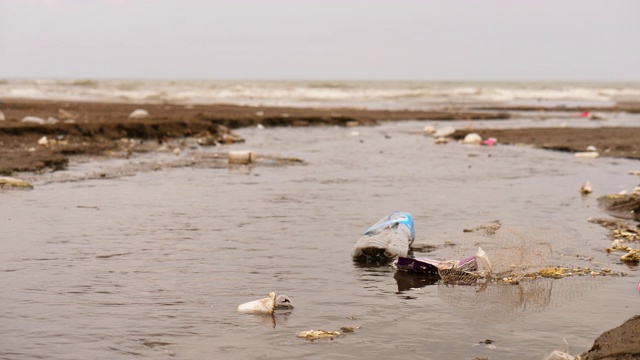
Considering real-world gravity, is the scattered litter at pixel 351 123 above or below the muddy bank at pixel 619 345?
above

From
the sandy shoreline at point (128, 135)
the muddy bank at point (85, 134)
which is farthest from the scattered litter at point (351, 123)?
the muddy bank at point (85, 134)

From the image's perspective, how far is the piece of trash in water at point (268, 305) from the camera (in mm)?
6438

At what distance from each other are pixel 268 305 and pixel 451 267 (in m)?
2.21

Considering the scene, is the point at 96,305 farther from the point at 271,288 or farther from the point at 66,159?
the point at 66,159

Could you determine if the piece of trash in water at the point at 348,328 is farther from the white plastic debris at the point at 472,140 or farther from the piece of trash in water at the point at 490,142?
the white plastic debris at the point at 472,140

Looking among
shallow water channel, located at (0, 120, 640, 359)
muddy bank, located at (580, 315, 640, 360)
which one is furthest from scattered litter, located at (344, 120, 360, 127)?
muddy bank, located at (580, 315, 640, 360)

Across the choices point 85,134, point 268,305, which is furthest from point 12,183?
point 268,305

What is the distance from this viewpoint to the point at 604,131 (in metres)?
26.7

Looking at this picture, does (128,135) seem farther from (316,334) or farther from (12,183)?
(316,334)

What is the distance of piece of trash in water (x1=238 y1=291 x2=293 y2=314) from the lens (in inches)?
253

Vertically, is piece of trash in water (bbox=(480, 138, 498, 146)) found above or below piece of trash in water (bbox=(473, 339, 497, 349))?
above

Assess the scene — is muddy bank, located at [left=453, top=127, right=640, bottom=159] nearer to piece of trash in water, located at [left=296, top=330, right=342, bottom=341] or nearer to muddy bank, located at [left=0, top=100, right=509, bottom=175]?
muddy bank, located at [left=0, top=100, right=509, bottom=175]

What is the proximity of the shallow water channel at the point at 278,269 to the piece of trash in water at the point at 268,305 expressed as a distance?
12 centimetres

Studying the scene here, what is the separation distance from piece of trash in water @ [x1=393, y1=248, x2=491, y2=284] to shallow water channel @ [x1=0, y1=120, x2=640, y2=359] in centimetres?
17
